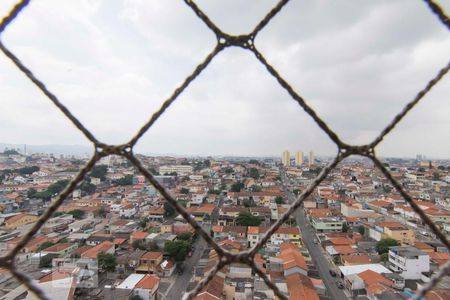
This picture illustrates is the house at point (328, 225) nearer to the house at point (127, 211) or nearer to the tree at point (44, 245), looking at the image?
the house at point (127, 211)

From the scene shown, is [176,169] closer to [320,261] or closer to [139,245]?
[139,245]

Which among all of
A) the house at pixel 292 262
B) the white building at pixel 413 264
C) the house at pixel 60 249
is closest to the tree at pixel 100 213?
the house at pixel 60 249

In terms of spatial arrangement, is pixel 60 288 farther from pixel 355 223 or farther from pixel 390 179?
pixel 355 223

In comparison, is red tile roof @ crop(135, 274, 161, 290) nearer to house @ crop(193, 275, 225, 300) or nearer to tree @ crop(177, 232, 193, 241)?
house @ crop(193, 275, 225, 300)

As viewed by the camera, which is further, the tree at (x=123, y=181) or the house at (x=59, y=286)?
the tree at (x=123, y=181)

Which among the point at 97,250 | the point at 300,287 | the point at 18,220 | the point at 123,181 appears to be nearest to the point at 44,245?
the point at 97,250

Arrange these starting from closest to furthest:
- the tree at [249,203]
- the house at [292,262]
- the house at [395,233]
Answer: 1. the house at [292,262]
2. the house at [395,233]
3. the tree at [249,203]
